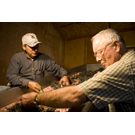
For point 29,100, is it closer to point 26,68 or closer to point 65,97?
point 65,97

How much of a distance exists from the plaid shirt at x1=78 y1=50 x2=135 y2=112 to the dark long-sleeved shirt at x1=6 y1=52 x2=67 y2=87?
841 mm

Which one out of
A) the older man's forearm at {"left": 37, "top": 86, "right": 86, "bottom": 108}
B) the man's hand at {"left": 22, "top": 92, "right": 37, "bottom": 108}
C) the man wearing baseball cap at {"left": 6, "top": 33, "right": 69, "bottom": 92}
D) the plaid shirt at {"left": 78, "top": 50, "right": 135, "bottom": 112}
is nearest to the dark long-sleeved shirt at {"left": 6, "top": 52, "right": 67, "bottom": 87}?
the man wearing baseball cap at {"left": 6, "top": 33, "right": 69, "bottom": 92}

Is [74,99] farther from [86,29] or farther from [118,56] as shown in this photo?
[86,29]

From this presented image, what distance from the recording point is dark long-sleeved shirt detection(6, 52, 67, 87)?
4.29ft

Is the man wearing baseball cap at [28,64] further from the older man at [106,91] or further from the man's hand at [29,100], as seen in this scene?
the older man at [106,91]

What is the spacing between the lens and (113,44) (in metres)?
0.71

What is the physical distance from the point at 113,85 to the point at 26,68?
133 cm

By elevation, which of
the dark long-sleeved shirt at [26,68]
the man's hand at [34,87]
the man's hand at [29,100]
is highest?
the dark long-sleeved shirt at [26,68]

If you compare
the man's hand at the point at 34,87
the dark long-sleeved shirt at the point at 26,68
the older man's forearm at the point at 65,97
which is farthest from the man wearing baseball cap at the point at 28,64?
the older man's forearm at the point at 65,97

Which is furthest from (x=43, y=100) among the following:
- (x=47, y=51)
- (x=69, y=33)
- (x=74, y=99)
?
(x=69, y=33)

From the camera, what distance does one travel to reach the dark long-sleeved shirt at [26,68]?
1.31 metres

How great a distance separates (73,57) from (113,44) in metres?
3.43

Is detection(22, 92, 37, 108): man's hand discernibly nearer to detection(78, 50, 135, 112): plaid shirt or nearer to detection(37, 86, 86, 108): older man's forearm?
detection(37, 86, 86, 108): older man's forearm

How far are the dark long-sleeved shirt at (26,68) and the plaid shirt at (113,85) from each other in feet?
2.76
